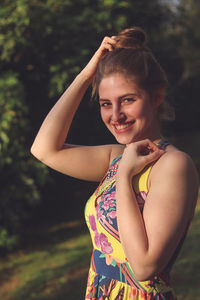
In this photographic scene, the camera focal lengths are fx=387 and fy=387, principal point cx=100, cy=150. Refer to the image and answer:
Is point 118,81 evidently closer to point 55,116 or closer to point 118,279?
point 55,116

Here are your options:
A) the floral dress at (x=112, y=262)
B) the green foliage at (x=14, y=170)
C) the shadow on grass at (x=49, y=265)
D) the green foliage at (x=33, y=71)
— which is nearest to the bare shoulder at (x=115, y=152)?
the floral dress at (x=112, y=262)

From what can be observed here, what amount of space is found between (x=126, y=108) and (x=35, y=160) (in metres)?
4.69

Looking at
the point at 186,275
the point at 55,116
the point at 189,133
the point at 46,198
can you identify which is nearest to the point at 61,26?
the point at 46,198

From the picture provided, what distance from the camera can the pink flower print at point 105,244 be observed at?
6.00 feet

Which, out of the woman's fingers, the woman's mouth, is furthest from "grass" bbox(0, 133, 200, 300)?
the woman's fingers

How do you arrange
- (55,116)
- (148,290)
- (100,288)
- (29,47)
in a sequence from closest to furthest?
(148,290) → (100,288) → (55,116) → (29,47)

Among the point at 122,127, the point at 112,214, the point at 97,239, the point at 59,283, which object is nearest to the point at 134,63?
the point at 122,127

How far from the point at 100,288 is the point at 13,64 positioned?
5591 mm

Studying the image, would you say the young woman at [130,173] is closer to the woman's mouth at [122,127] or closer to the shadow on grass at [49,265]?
the woman's mouth at [122,127]

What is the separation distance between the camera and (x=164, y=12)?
1200cm

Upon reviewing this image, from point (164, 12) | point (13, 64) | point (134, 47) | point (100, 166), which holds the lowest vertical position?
point (100, 166)

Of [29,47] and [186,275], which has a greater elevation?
[29,47]

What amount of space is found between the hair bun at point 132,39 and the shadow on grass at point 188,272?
357 centimetres

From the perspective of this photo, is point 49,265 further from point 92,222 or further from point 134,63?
point 134,63
